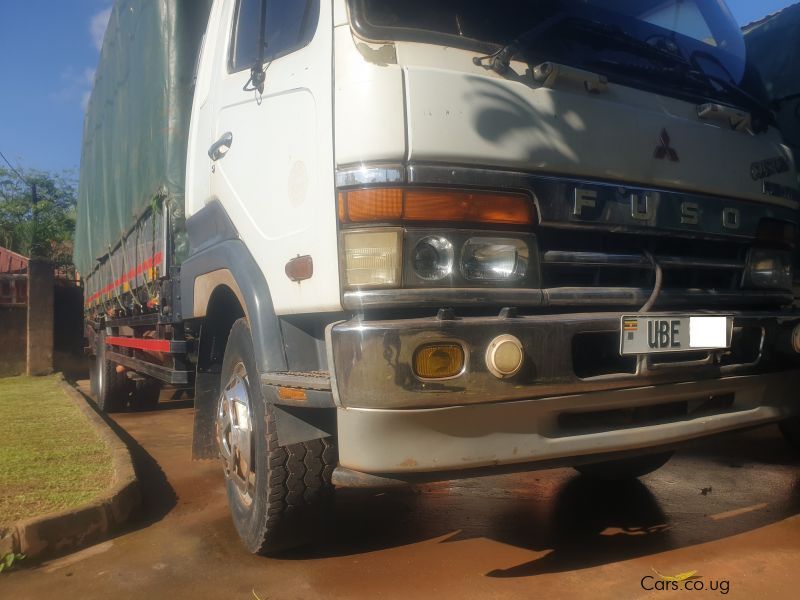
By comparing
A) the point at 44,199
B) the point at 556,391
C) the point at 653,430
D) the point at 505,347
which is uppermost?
the point at 44,199

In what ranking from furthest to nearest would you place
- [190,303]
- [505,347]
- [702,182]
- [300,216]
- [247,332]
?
[190,303] → [247,332] → [702,182] → [300,216] → [505,347]

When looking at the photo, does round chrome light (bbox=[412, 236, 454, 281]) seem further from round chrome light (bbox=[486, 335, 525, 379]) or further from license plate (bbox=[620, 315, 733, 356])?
license plate (bbox=[620, 315, 733, 356])

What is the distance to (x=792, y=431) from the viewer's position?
171 inches

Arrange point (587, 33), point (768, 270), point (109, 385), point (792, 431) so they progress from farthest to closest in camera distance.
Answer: point (109, 385) < point (792, 431) < point (768, 270) < point (587, 33)

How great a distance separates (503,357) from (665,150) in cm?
112

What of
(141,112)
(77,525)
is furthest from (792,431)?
(141,112)

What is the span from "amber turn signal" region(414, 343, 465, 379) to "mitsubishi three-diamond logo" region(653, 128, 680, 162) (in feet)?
3.74

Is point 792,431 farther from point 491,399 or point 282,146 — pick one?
point 282,146

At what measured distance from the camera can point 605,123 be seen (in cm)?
254

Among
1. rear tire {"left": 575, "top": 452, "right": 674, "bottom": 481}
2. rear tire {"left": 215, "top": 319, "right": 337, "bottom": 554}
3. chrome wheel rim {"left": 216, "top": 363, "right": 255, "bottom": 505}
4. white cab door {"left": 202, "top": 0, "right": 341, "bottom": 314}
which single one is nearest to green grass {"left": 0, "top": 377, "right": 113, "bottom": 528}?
chrome wheel rim {"left": 216, "top": 363, "right": 255, "bottom": 505}

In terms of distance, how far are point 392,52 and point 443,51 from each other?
0.18 m

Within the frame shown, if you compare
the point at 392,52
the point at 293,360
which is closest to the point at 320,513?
the point at 293,360

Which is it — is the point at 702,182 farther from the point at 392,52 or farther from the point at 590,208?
the point at 392,52

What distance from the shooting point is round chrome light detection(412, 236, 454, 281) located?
2.22 m
